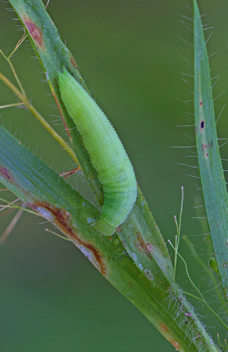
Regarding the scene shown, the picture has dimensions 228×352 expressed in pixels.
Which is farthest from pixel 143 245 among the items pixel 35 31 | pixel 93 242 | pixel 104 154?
pixel 35 31

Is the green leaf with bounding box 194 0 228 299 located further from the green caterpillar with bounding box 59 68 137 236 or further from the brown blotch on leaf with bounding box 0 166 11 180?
the brown blotch on leaf with bounding box 0 166 11 180

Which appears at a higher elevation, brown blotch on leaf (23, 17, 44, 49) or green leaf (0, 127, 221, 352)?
brown blotch on leaf (23, 17, 44, 49)

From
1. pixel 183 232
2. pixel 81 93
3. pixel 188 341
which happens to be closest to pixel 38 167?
pixel 81 93

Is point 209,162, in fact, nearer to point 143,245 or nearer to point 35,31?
point 143,245

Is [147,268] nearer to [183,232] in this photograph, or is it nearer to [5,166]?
[5,166]

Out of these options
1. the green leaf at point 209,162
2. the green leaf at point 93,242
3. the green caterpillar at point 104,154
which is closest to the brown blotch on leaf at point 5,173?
the green leaf at point 93,242

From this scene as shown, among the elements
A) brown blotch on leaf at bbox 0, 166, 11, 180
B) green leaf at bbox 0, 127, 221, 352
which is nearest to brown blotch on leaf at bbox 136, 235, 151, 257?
green leaf at bbox 0, 127, 221, 352

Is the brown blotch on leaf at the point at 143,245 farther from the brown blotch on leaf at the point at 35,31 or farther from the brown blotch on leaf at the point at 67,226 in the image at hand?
the brown blotch on leaf at the point at 35,31
